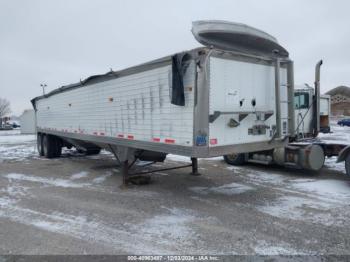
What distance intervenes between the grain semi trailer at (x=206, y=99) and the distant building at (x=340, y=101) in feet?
218

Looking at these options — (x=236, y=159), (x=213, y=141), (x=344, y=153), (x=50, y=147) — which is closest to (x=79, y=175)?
(x=236, y=159)

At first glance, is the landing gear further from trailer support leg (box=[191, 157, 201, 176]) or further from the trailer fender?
the trailer fender

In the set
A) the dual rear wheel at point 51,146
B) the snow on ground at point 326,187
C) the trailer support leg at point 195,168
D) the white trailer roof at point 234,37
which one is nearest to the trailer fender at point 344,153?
the snow on ground at point 326,187

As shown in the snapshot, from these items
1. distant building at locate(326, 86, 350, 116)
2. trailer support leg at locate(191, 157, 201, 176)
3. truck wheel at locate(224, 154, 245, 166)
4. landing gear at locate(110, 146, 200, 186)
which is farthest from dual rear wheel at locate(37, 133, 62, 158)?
distant building at locate(326, 86, 350, 116)

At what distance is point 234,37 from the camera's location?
5.89 m

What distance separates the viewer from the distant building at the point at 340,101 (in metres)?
66.8

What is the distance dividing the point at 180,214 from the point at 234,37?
3.42 meters

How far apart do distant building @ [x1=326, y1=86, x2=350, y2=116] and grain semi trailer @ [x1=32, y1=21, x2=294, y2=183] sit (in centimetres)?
6642

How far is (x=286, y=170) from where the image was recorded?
931 centimetres

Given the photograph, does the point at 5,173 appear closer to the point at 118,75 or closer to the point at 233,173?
the point at 118,75

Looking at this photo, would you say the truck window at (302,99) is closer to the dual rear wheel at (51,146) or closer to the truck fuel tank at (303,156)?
the truck fuel tank at (303,156)

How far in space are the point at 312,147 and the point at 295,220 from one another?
3482 mm

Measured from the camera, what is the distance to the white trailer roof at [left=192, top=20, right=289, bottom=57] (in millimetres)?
5617

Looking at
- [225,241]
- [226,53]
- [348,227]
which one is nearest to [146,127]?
[226,53]
